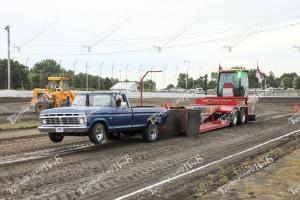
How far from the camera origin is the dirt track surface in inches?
341

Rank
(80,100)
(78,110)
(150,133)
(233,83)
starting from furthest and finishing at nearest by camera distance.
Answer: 1. (233,83)
2. (150,133)
3. (80,100)
4. (78,110)

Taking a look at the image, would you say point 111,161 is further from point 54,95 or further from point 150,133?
point 54,95

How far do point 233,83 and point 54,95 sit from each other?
1359 cm

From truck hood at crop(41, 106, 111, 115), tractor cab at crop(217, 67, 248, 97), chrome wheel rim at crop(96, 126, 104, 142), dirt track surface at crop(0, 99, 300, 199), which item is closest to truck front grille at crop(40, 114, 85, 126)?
truck hood at crop(41, 106, 111, 115)

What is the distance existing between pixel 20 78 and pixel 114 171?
70.3 metres

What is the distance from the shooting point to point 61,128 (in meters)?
13.9

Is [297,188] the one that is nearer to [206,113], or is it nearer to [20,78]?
[206,113]

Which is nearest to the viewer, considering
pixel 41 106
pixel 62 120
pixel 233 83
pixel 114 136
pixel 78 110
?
pixel 78 110

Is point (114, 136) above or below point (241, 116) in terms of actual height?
below

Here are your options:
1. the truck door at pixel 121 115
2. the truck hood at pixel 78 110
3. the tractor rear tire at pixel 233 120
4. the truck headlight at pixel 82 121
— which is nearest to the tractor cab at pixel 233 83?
the tractor rear tire at pixel 233 120

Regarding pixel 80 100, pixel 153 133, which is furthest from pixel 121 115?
pixel 153 133

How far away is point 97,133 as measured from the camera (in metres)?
14.1

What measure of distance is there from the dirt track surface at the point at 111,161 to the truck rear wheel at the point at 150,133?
0.99 feet

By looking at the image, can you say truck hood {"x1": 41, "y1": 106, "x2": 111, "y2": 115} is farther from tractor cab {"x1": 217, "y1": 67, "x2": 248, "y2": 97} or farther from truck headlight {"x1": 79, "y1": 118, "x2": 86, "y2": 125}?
tractor cab {"x1": 217, "y1": 67, "x2": 248, "y2": 97}
